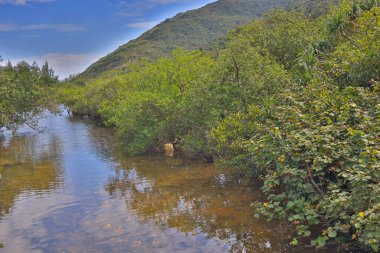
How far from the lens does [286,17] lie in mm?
27234

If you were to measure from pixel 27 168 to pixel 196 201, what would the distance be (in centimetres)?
1466

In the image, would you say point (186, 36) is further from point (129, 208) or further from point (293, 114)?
point (293, 114)

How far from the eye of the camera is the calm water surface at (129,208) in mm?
12023

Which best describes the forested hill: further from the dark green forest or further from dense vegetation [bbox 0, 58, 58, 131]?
the dark green forest

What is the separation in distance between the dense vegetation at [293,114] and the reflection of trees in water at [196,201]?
118 centimetres

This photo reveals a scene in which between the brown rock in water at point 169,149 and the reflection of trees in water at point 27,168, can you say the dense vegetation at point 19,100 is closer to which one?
the reflection of trees in water at point 27,168

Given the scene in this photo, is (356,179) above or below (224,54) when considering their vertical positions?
below

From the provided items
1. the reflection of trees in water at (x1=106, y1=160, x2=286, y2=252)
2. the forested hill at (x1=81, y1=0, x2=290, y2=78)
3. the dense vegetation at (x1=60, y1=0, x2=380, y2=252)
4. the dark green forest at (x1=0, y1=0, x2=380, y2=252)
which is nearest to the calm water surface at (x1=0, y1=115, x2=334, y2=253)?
the reflection of trees in water at (x1=106, y1=160, x2=286, y2=252)

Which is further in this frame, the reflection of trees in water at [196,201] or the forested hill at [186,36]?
the forested hill at [186,36]

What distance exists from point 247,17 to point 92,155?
170m

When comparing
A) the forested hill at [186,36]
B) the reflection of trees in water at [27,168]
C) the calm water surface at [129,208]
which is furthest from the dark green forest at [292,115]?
the forested hill at [186,36]

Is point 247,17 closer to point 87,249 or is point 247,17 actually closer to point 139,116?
point 139,116

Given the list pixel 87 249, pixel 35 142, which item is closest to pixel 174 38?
pixel 35 142

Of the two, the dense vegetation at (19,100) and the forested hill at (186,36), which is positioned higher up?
the forested hill at (186,36)
